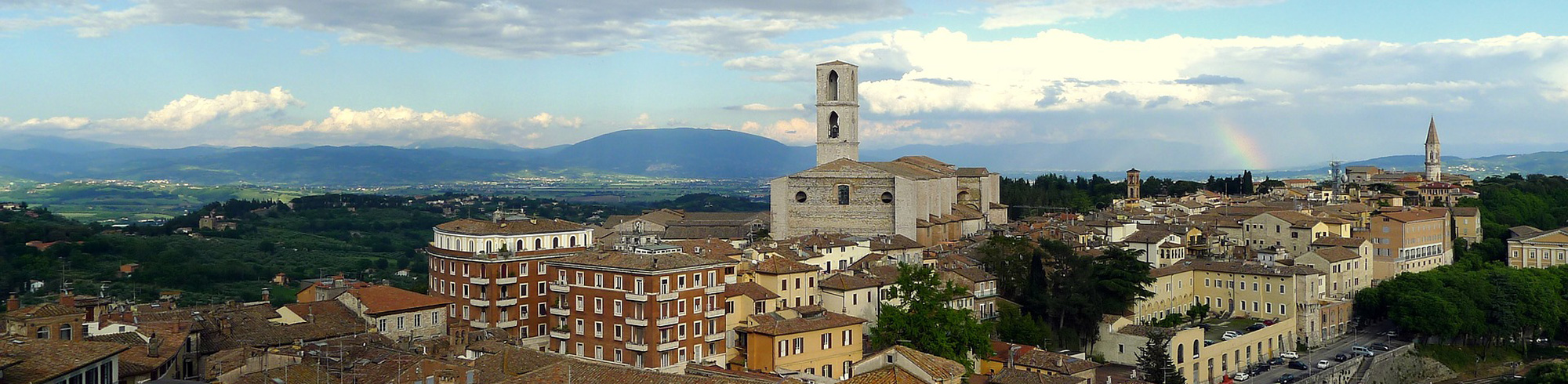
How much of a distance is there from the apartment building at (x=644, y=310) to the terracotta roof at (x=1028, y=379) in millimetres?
7288

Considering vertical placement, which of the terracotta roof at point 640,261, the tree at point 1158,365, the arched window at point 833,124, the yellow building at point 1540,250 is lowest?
the tree at point 1158,365

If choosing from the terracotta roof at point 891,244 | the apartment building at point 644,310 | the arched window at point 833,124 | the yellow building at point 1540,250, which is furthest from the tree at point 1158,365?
the yellow building at point 1540,250

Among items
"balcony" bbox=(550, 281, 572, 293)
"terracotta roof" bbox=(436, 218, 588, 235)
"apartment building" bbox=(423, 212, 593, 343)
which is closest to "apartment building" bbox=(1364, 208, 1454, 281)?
"terracotta roof" bbox=(436, 218, 588, 235)

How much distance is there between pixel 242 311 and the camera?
1214 inches

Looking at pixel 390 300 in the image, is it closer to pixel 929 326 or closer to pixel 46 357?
pixel 929 326

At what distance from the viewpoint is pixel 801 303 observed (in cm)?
3606

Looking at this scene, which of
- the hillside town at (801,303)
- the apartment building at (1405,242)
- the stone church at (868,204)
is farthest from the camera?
the apartment building at (1405,242)

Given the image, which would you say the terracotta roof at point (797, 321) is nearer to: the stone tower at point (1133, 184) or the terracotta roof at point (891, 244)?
the terracotta roof at point (891, 244)

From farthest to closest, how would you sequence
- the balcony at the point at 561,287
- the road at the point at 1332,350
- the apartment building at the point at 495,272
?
1. the road at the point at 1332,350
2. the apartment building at the point at 495,272
3. the balcony at the point at 561,287

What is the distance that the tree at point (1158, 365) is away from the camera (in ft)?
116

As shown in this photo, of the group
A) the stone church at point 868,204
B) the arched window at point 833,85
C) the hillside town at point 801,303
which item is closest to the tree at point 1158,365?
the hillside town at point 801,303

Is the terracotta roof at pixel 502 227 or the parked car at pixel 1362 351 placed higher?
the terracotta roof at pixel 502 227

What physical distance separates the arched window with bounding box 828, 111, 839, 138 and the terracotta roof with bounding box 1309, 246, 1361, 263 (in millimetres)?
26481

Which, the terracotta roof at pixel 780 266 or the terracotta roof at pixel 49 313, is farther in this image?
the terracotta roof at pixel 780 266
